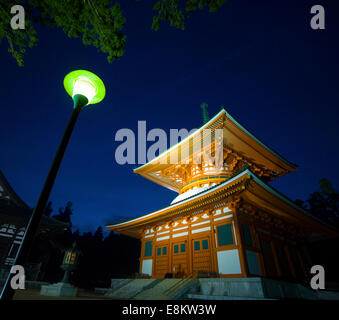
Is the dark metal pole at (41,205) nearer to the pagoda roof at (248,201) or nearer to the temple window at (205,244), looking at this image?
the pagoda roof at (248,201)

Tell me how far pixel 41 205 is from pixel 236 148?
11529 millimetres

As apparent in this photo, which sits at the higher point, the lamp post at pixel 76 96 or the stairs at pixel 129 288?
the lamp post at pixel 76 96

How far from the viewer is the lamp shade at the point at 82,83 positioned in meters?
2.98

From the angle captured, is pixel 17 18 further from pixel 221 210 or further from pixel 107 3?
pixel 221 210

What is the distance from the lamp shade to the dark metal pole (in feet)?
0.40

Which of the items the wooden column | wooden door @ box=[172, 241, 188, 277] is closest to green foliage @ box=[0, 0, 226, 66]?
the wooden column

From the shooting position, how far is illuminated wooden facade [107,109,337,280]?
7957 millimetres

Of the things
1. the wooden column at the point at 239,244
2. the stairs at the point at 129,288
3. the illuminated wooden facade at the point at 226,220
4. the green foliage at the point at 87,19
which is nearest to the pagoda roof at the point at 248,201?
the illuminated wooden facade at the point at 226,220

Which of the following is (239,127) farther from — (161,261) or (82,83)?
(82,83)

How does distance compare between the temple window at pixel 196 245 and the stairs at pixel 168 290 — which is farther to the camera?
the temple window at pixel 196 245

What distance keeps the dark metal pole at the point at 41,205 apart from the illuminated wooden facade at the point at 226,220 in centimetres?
599

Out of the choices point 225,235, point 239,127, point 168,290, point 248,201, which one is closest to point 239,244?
point 225,235

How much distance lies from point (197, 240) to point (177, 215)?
169cm

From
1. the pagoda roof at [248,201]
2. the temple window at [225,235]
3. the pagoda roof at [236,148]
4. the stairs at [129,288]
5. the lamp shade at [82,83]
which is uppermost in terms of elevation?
the pagoda roof at [236,148]
